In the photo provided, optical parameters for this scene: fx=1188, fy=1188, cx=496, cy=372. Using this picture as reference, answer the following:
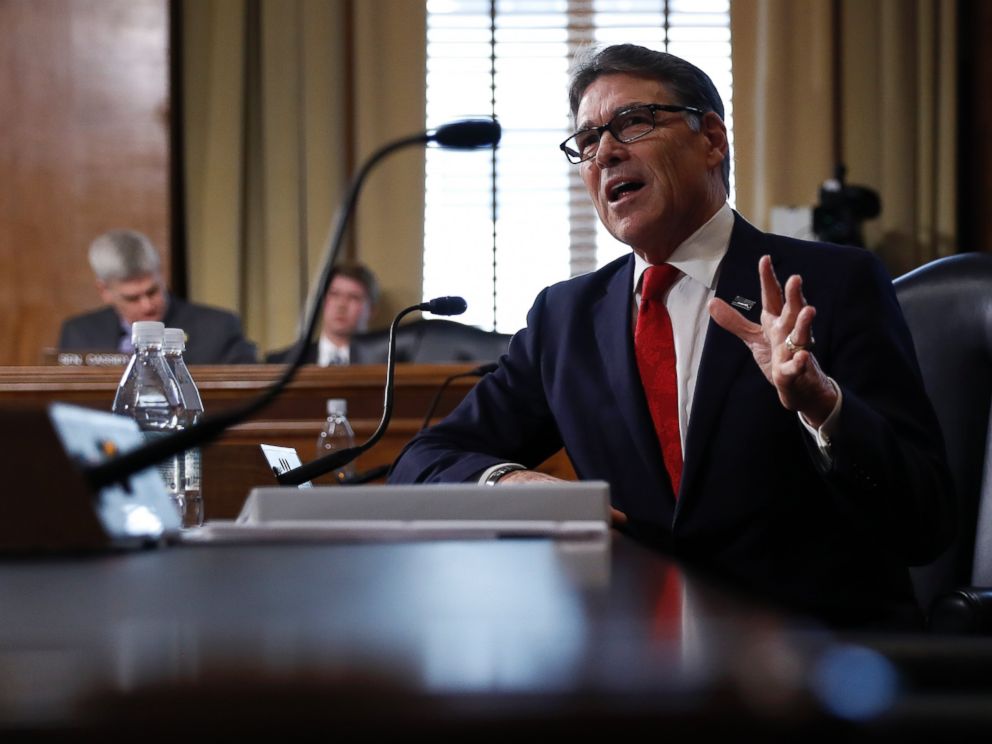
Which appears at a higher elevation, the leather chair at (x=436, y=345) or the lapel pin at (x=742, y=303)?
the lapel pin at (x=742, y=303)

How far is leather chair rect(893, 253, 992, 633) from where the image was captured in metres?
1.54

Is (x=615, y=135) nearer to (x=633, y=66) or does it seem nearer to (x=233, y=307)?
(x=633, y=66)

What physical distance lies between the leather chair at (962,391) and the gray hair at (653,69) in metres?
0.45

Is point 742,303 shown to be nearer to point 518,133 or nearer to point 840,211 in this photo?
point 840,211

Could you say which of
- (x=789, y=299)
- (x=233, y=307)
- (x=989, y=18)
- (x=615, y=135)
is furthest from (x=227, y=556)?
(x=989, y=18)

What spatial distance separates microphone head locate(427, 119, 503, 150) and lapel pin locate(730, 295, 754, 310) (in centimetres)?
64

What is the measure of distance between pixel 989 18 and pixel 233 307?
3.65 m

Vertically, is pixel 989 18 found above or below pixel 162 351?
above

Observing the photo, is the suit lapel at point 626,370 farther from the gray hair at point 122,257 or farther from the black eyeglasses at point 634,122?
the gray hair at point 122,257

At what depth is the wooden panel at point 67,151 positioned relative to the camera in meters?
4.80

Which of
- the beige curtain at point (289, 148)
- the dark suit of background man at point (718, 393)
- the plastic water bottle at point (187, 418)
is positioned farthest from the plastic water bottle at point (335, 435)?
the beige curtain at point (289, 148)

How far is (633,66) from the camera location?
5.99ft

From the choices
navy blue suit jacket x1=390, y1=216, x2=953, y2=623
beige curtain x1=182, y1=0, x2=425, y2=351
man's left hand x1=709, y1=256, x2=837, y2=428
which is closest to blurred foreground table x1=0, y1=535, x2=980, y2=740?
man's left hand x1=709, y1=256, x2=837, y2=428

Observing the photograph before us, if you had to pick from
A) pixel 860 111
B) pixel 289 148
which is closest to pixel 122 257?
pixel 289 148
